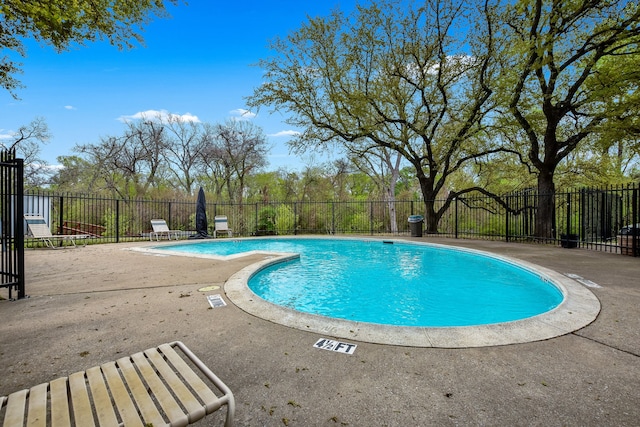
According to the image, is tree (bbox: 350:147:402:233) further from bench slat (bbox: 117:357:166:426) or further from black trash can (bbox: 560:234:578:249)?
bench slat (bbox: 117:357:166:426)

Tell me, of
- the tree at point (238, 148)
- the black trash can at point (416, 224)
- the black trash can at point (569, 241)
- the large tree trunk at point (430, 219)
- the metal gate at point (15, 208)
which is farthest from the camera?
the tree at point (238, 148)

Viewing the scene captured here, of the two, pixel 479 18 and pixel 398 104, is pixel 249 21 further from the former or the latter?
pixel 479 18

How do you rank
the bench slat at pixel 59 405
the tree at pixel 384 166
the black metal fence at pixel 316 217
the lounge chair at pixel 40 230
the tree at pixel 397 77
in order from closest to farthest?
the bench slat at pixel 59 405
the lounge chair at pixel 40 230
the tree at pixel 397 77
the black metal fence at pixel 316 217
the tree at pixel 384 166

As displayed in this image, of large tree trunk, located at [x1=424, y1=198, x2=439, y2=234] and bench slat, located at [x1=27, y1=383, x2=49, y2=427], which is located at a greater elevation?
large tree trunk, located at [x1=424, y1=198, x2=439, y2=234]

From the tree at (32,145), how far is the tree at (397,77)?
14133 millimetres

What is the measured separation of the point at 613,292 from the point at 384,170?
20776 mm

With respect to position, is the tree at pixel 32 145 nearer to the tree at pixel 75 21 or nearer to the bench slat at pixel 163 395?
the tree at pixel 75 21

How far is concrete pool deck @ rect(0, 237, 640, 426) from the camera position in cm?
170

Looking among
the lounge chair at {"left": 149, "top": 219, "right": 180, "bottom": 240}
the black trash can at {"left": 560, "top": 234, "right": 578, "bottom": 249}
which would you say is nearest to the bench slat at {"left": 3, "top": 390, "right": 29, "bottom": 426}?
the black trash can at {"left": 560, "top": 234, "right": 578, "bottom": 249}

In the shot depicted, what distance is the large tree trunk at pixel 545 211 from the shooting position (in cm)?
1059

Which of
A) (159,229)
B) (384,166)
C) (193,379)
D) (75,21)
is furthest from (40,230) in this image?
(384,166)

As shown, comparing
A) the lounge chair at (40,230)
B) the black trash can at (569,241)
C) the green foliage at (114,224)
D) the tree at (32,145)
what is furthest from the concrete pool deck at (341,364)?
the tree at (32,145)

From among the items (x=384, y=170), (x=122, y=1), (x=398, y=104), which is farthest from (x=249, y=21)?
(x=384, y=170)

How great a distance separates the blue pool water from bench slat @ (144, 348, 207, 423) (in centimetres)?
304
